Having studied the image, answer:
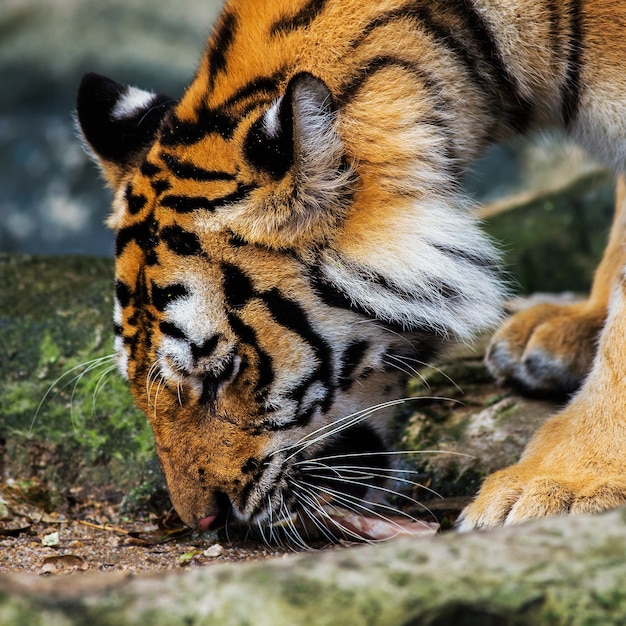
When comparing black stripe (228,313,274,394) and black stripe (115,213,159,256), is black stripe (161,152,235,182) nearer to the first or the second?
black stripe (115,213,159,256)

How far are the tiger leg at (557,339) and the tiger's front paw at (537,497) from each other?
0.84m

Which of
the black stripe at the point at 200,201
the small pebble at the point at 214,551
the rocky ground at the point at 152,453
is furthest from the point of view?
the small pebble at the point at 214,551

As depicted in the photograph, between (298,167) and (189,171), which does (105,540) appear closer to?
(189,171)

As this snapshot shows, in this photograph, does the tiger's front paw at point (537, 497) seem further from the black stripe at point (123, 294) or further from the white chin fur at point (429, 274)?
the black stripe at point (123, 294)

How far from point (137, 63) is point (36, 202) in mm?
1462

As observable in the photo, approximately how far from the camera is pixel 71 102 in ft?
23.7

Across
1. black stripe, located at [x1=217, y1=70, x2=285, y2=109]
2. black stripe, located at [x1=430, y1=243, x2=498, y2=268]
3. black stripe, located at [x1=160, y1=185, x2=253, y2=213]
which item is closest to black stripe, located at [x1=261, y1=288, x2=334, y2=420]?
black stripe, located at [x1=160, y1=185, x2=253, y2=213]

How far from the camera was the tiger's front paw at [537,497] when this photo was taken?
195 cm

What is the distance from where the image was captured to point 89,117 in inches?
99.5

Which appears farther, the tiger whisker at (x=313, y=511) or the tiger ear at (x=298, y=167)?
the tiger whisker at (x=313, y=511)

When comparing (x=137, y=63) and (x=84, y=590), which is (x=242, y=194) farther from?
(x=137, y=63)

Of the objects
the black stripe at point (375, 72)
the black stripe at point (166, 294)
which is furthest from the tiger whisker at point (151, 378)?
the black stripe at point (375, 72)

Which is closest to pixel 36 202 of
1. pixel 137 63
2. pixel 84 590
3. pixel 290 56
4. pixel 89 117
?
pixel 137 63

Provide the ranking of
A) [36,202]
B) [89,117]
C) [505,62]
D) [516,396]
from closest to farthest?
1. [505,62]
2. [89,117]
3. [516,396]
4. [36,202]
